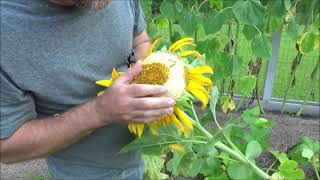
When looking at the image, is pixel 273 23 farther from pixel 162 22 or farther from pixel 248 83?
pixel 162 22

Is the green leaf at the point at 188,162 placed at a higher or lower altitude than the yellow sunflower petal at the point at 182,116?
lower

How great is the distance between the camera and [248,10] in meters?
1.62

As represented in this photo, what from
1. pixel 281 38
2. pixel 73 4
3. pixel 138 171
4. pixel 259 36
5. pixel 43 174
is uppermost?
pixel 73 4

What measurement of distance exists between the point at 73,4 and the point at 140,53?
12.7 inches

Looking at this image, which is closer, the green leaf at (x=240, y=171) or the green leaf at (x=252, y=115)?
the green leaf at (x=240, y=171)

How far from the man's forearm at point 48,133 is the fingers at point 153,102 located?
0.13 metres

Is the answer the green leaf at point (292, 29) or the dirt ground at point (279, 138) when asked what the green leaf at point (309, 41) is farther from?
the dirt ground at point (279, 138)

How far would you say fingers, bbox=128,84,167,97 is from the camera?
2.69 feet

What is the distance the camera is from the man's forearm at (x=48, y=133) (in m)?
0.94

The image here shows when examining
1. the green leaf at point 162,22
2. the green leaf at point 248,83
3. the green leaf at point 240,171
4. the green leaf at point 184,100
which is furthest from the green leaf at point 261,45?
the green leaf at point 184,100

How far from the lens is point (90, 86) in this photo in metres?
1.05

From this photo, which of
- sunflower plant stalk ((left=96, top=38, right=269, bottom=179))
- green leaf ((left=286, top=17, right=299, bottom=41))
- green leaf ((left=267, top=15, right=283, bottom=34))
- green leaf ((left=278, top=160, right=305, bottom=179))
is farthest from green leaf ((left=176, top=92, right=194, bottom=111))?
green leaf ((left=267, top=15, right=283, bottom=34))

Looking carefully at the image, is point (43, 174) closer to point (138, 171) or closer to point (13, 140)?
point (138, 171)

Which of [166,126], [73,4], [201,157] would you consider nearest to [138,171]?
[201,157]
